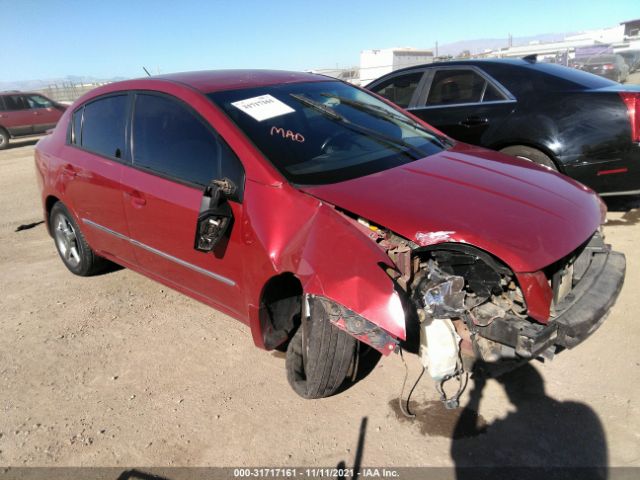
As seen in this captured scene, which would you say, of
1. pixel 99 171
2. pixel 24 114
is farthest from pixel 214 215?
pixel 24 114

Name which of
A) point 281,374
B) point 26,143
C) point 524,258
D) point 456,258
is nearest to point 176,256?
point 281,374

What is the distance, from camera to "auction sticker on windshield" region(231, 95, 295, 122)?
112 inches

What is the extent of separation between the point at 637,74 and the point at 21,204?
1863cm

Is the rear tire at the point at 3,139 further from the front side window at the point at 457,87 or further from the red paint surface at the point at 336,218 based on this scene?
the front side window at the point at 457,87

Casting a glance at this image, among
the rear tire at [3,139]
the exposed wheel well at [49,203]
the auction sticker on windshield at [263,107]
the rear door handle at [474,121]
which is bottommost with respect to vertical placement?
the rear tire at [3,139]

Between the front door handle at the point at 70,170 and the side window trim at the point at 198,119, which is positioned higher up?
the side window trim at the point at 198,119

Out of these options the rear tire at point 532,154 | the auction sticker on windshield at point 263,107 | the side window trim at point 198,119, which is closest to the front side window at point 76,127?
the side window trim at point 198,119

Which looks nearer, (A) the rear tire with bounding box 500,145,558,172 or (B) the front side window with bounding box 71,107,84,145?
(B) the front side window with bounding box 71,107,84,145

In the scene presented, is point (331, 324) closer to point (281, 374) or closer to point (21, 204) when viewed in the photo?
point (281, 374)

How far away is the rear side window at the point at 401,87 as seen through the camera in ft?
18.8

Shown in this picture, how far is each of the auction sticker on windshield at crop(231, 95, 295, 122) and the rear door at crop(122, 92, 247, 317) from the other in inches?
10.2

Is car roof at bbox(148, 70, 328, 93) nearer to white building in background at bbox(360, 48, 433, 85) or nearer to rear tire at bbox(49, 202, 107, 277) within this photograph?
rear tire at bbox(49, 202, 107, 277)

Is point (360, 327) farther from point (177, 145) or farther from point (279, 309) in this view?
point (177, 145)

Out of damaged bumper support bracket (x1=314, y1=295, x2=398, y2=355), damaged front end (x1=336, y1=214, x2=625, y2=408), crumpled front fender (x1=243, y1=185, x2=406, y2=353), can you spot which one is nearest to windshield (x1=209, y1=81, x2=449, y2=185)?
crumpled front fender (x1=243, y1=185, x2=406, y2=353)
